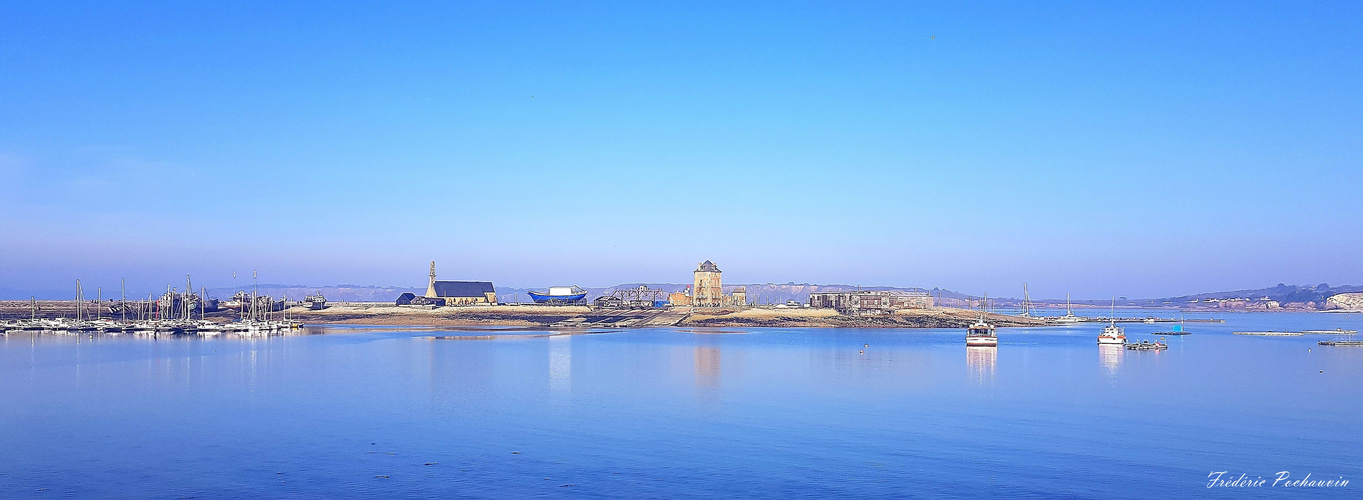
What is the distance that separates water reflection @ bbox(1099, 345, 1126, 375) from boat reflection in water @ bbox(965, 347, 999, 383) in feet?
21.0

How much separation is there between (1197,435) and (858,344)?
165 ft

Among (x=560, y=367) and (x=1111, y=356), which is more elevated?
(x=560, y=367)

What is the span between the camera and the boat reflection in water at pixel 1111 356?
56.8 meters

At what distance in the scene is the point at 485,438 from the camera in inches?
1083

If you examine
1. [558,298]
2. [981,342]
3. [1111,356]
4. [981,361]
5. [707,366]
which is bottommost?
[1111,356]

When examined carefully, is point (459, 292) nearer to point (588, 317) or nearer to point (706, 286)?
point (588, 317)

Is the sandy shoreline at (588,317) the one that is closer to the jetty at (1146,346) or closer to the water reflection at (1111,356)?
the water reflection at (1111,356)

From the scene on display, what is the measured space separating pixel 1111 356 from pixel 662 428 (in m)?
46.8

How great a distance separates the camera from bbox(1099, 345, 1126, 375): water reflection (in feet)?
184

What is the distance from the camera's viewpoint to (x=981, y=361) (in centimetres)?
5959

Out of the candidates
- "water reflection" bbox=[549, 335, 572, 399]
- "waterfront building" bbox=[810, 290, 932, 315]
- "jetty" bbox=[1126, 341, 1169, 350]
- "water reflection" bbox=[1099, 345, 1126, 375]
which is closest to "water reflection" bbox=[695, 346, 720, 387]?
"water reflection" bbox=[549, 335, 572, 399]

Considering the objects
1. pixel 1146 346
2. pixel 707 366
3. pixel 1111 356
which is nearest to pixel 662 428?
pixel 707 366

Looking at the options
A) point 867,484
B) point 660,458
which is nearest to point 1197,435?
point 867,484

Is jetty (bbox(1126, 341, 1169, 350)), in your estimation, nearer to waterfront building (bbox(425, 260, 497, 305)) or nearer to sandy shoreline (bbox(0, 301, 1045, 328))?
sandy shoreline (bbox(0, 301, 1045, 328))
